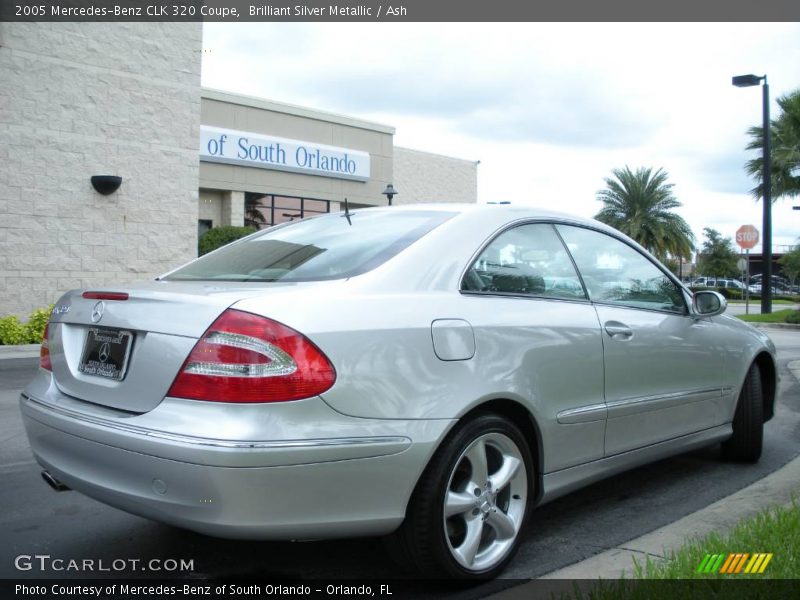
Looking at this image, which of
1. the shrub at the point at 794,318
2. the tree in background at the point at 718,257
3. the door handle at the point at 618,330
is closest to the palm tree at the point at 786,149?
the shrub at the point at 794,318

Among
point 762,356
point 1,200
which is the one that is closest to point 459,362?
point 762,356

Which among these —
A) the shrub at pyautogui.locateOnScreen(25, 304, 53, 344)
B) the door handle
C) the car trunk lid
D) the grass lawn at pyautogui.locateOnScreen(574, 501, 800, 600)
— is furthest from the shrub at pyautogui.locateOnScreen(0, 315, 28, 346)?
the grass lawn at pyautogui.locateOnScreen(574, 501, 800, 600)

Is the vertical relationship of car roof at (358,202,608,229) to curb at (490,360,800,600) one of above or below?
above

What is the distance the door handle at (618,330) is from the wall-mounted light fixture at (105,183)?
460 inches

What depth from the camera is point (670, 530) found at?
3.75 metres

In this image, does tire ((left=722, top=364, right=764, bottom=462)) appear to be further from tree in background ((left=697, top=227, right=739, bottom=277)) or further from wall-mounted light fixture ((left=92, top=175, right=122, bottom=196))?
tree in background ((left=697, top=227, right=739, bottom=277))

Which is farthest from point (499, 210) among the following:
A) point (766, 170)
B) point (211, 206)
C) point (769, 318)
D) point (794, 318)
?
point (211, 206)

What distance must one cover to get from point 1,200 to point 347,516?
39.7ft

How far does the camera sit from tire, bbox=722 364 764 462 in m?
5.00

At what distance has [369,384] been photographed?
277cm

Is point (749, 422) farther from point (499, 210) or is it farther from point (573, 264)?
point (499, 210)

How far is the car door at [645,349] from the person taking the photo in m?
3.87

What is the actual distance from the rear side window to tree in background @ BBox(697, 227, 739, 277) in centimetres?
7270

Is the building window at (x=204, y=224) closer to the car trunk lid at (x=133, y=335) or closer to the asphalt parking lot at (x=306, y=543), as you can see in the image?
the asphalt parking lot at (x=306, y=543)
